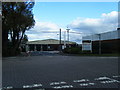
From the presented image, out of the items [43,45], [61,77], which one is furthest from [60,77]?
[43,45]

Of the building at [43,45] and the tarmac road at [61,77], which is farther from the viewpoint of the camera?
the building at [43,45]

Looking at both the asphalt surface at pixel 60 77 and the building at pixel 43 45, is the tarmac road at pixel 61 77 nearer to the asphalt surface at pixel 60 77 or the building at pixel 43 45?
the asphalt surface at pixel 60 77

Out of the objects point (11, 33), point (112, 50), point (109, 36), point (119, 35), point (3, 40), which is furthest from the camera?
point (109, 36)

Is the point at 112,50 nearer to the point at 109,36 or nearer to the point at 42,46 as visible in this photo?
the point at 109,36

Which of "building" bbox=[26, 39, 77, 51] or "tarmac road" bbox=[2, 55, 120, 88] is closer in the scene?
"tarmac road" bbox=[2, 55, 120, 88]

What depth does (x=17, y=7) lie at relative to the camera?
3384 cm

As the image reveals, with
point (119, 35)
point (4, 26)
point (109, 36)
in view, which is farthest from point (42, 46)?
point (4, 26)

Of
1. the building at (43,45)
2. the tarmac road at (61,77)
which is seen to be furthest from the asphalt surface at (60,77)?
the building at (43,45)

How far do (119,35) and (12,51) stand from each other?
28913mm

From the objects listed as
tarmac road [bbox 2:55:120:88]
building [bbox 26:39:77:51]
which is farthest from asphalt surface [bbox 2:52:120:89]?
building [bbox 26:39:77:51]

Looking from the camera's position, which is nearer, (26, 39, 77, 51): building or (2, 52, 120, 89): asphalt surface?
(2, 52, 120, 89): asphalt surface

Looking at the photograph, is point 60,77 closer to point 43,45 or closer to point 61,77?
point 61,77

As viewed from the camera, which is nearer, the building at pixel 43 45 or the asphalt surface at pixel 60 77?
the asphalt surface at pixel 60 77

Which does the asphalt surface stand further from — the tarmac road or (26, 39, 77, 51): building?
(26, 39, 77, 51): building
